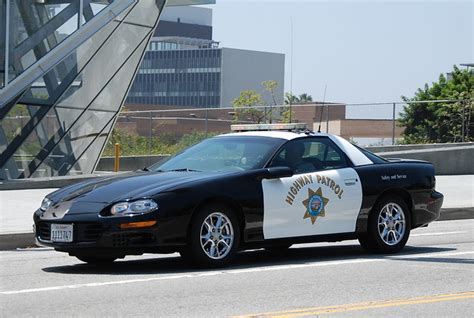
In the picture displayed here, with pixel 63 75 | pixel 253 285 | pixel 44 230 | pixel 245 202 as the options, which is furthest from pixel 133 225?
pixel 63 75

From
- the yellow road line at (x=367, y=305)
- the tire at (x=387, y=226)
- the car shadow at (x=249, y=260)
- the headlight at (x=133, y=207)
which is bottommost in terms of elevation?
the car shadow at (x=249, y=260)

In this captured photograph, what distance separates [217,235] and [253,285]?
127 cm

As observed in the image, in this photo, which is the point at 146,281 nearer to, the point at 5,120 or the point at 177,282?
the point at 177,282

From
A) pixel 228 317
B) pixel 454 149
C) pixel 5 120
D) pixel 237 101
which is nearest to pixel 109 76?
pixel 5 120

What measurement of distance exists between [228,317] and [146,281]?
2.10 metres

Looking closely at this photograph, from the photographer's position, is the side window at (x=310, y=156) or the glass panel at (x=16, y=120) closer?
the side window at (x=310, y=156)

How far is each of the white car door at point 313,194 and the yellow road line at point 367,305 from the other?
2.58m

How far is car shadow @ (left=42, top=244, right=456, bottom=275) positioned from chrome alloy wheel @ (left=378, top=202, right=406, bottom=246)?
8.2 inches

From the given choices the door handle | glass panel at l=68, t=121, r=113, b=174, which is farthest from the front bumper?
glass panel at l=68, t=121, r=113, b=174

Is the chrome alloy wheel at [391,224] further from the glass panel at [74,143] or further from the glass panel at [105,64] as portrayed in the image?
the glass panel at [105,64]

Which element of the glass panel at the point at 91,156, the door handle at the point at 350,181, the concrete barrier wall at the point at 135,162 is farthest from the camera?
the concrete barrier wall at the point at 135,162

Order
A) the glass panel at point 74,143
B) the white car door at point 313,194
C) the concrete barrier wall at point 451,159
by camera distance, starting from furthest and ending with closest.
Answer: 1. the concrete barrier wall at point 451,159
2. the glass panel at point 74,143
3. the white car door at point 313,194

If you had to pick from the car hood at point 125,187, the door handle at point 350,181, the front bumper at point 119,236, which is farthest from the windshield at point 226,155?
the front bumper at point 119,236

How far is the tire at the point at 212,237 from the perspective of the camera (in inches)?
414
